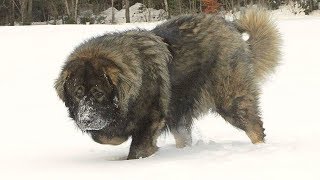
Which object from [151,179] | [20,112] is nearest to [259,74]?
[151,179]

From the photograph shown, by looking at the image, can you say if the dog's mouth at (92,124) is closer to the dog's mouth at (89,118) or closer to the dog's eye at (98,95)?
the dog's mouth at (89,118)

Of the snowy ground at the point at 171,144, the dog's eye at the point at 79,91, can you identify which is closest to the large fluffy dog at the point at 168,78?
the dog's eye at the point at 79,91

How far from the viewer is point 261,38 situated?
19.2ft

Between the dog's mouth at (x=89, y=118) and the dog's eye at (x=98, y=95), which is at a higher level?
the dog's eye at (x=98, y=95)

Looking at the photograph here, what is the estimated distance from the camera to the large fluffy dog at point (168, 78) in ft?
15.3

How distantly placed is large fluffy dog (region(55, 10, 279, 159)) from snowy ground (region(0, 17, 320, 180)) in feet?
0.94

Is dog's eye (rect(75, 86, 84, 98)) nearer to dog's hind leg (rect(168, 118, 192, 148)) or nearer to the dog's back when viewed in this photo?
the dog's back

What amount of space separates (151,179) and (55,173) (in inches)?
32.7

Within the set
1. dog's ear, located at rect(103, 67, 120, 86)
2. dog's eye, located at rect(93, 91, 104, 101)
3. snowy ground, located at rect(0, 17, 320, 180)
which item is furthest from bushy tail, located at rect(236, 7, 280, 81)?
dog's eye, located at rect(93, 91, 104, 101)

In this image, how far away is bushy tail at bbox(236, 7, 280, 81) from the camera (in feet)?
19.0

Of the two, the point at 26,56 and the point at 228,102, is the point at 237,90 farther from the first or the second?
the point at 26,56

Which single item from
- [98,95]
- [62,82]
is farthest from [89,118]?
[62,82]

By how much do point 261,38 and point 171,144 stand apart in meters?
1.59

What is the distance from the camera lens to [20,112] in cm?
Result: 854
